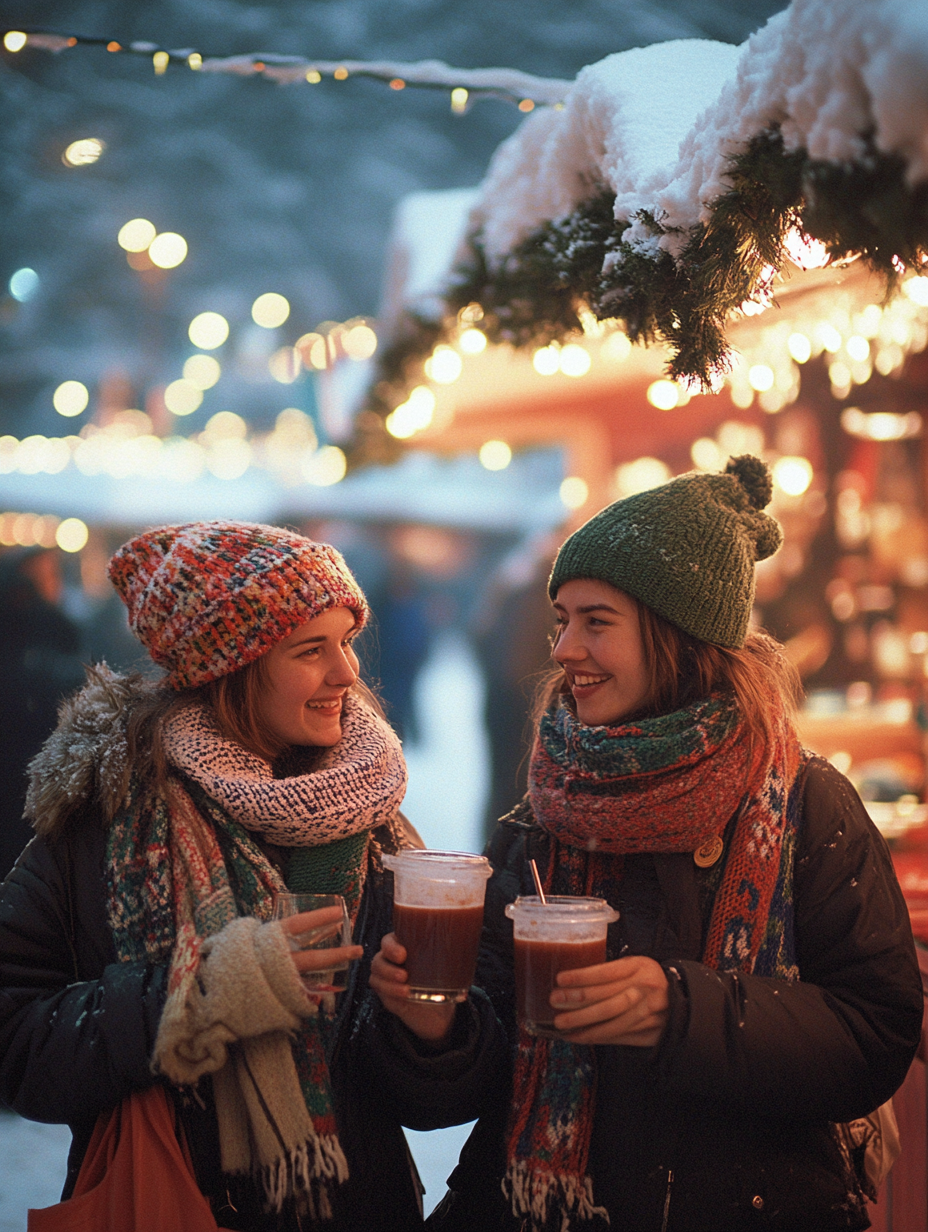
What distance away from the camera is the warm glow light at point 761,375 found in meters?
3.95

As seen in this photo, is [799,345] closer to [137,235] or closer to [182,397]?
[137,235]

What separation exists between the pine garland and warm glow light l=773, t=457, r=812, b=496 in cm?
425

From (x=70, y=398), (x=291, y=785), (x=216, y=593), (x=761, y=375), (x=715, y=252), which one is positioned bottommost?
(x=291, y=785)

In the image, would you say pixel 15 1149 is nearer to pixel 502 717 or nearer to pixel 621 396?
pixel 502 717

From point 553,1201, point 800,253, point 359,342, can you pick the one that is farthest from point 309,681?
point 359,342

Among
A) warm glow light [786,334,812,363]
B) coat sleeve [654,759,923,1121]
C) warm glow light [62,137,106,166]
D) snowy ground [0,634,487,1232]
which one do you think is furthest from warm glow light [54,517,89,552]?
coat sleeve [654,759,923,1121]

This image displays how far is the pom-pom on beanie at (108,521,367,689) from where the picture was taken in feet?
5.92

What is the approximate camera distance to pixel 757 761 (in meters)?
1.75

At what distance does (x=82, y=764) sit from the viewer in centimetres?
177

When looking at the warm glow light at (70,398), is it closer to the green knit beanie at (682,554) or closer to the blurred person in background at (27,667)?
the blurred person in background at (27,667)

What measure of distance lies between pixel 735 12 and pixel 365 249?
6.86 m

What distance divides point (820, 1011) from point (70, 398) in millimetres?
10428

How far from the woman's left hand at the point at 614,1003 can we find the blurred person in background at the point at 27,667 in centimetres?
323

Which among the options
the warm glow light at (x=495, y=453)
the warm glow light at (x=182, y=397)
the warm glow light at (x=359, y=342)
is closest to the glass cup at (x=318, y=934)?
the warm glow light at (x=359, y=342)
